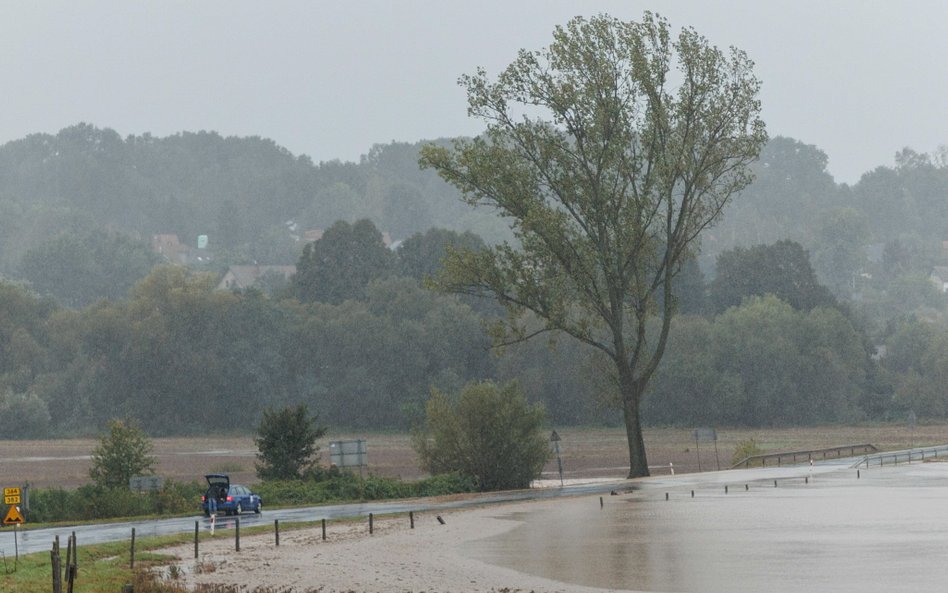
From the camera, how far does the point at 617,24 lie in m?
71.8

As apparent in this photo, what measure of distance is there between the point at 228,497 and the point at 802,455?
53.1 meters

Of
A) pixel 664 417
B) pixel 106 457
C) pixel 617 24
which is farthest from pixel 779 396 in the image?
pixel 106 457

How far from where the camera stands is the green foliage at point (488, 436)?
72.9m

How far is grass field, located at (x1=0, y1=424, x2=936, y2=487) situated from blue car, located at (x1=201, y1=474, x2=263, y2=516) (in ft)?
81.8

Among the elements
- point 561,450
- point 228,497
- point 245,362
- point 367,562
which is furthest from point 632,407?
point 245,362

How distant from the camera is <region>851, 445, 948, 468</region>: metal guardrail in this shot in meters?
87.9

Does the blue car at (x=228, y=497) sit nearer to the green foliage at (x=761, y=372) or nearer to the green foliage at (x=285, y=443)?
the green foliage at (x=285, y=443)

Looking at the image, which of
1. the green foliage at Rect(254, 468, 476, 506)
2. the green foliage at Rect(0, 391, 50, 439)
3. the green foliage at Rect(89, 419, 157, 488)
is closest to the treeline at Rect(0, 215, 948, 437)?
the green foliage at Rect(0, 391, 50, 439)

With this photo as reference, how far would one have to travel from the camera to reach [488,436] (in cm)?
7325

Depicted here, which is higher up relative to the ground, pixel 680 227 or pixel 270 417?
pixel 680 227

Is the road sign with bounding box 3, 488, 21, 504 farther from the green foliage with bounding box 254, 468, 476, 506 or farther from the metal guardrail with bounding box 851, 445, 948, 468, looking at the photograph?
the metal guardrail with bounding box 851, 445, 948, 468

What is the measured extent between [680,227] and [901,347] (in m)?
112

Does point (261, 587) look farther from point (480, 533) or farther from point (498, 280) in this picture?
point (498, 280)

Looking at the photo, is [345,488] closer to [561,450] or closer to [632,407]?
[632,407]
